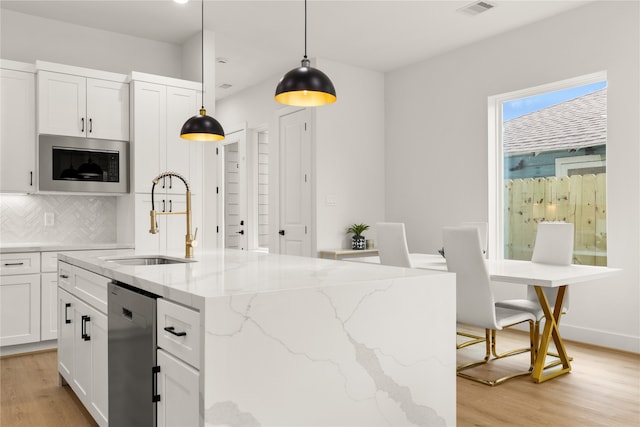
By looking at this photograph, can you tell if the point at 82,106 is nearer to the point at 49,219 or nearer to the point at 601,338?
the point at 49,219

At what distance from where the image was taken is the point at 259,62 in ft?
19.0

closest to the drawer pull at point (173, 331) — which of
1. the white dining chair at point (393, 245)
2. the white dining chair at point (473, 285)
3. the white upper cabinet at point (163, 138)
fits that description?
the white dining chair at point (473, 285)

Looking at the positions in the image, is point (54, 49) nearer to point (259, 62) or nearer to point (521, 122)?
point (259, 62)

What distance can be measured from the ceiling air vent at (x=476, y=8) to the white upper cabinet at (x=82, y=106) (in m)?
3.11

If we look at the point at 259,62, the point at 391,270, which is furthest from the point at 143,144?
the point at 391,270

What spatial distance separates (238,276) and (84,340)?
4.07 ft

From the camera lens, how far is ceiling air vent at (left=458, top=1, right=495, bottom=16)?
4.17m

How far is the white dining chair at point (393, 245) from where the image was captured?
356 cm

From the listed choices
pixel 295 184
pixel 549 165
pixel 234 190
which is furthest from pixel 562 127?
pixel 234 190

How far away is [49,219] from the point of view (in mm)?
4418

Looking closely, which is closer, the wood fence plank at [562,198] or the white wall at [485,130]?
the white wall at [485,130]

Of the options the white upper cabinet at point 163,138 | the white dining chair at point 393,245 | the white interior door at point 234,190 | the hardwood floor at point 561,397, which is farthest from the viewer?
the white interior door at point 234,190

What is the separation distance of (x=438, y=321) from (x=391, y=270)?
10.7 inches

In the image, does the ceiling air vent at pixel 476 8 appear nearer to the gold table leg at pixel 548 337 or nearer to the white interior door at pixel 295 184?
the white interior door at pixel 295 184
